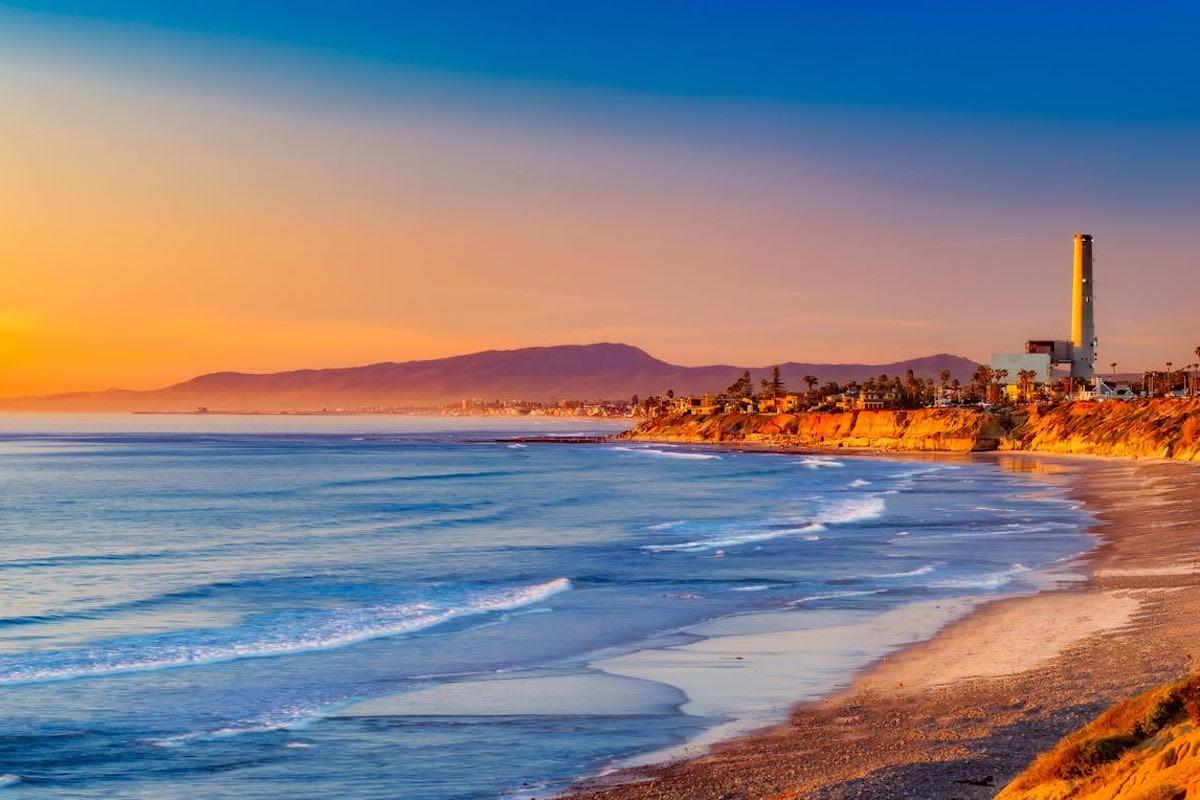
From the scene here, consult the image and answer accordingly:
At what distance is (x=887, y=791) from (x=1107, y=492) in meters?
55.0

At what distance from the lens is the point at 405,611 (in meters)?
25.4

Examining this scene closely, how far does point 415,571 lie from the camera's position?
32844 millimetres

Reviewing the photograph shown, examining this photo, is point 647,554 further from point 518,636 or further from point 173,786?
point 173,786

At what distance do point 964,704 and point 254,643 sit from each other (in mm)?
13281

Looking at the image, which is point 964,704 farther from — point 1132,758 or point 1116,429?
point 1116,429

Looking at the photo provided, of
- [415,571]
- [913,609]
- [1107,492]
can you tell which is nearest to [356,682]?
[913,609]

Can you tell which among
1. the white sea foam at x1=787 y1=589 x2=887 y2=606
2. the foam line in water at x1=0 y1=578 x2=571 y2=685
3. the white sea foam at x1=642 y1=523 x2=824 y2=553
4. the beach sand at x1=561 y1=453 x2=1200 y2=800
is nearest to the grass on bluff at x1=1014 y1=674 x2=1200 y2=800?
the beach sand at x1=561 y1=453 x2=1200 y2=800

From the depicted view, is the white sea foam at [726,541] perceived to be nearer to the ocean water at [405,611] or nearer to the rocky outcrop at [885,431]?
the ocean water at [405,611]

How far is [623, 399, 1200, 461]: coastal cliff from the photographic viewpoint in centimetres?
10062

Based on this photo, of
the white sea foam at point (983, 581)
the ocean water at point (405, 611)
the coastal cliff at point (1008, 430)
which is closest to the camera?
the ocean water at point (405, 611)

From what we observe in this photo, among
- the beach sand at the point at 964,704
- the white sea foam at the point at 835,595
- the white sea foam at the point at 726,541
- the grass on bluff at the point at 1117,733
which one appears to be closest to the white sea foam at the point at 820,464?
the white sea foam at the point at 726,541

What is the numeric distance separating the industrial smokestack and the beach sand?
14302 cm

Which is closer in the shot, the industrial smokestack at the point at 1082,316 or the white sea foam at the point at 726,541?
the white sea foam at the point at 726,541

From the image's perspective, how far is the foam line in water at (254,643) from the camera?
1892 cm
